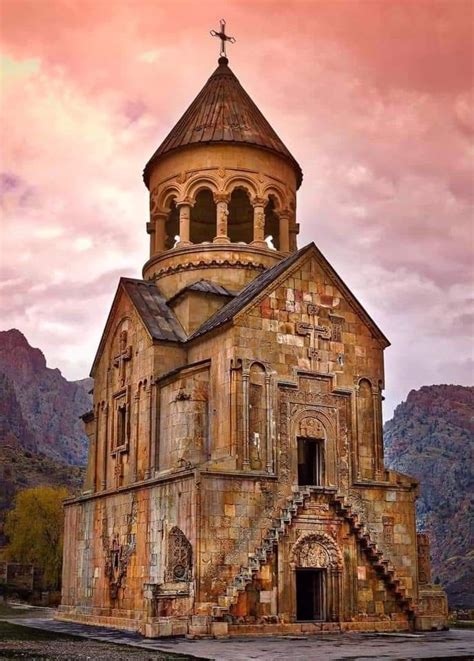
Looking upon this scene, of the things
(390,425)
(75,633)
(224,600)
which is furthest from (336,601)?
(390,425)

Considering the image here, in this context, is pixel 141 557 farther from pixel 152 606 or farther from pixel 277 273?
pixel 277 273

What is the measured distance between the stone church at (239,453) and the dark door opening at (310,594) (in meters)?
0.05

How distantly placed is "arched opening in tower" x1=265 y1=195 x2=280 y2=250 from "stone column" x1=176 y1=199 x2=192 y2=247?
3071 millimetres

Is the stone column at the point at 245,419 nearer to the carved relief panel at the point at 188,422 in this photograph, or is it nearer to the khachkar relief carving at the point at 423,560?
the carved relief panel at the point at 188,422

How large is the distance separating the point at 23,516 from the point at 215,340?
36.8 m

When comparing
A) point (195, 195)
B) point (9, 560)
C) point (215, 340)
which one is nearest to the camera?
point (215, 340)

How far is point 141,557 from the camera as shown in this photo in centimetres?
2550

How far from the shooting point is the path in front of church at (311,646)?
690 inches

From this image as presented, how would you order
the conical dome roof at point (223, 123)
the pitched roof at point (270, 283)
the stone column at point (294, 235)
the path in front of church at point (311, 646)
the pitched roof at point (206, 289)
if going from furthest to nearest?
the stone column at point (294, 235) → the conical dome roof at point (223, 123) → the pitched roof at point (206, 289) → the pitched roof at point (270, 283) → the path in front of church at point (311, 646)

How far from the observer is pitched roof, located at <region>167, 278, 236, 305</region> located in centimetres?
2875

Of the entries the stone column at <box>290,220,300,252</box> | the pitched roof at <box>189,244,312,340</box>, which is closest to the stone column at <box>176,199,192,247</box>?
the pitched roof at <box>189,244,312,340</box>

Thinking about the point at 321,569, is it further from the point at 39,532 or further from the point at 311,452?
the point at 39,532

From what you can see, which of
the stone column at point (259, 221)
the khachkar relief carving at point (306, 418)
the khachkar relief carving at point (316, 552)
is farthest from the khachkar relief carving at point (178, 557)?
the stone column at point (259, 221)

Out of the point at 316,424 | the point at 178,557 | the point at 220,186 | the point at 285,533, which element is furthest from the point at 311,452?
the point at 220,186
